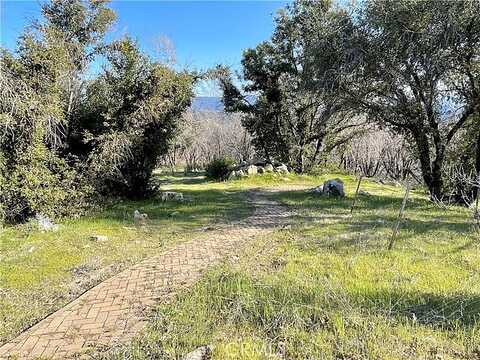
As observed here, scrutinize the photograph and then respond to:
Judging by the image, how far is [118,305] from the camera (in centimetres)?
472

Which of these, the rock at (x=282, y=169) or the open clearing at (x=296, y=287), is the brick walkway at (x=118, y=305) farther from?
the rock at (x=282, y=169)

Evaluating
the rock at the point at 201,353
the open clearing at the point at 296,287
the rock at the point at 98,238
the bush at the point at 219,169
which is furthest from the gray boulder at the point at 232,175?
the rock at the point at 201,353

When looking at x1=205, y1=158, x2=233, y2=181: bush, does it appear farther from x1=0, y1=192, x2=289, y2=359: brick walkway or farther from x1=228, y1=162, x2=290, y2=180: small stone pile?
x1=0, y1=192, x2=289, y2=359: brick walkway

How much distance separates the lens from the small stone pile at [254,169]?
20109mm

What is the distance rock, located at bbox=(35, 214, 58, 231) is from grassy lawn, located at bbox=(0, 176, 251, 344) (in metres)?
0.18

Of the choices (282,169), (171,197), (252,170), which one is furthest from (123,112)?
(282,169)

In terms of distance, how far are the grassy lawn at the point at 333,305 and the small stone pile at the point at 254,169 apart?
1282cm

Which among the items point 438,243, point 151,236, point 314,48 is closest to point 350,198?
point 314,48

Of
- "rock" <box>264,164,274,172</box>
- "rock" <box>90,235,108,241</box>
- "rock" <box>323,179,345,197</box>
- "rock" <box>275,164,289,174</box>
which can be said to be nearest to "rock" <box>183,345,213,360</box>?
"rock" <box>90,235,108,241</box>

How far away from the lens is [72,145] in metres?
11.2

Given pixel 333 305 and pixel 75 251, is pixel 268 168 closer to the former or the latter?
pixel 75 251

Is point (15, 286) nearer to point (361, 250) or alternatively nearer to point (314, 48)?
point (361, 250)

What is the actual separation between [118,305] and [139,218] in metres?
5.22

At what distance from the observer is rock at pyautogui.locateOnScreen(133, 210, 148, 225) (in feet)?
30.9
